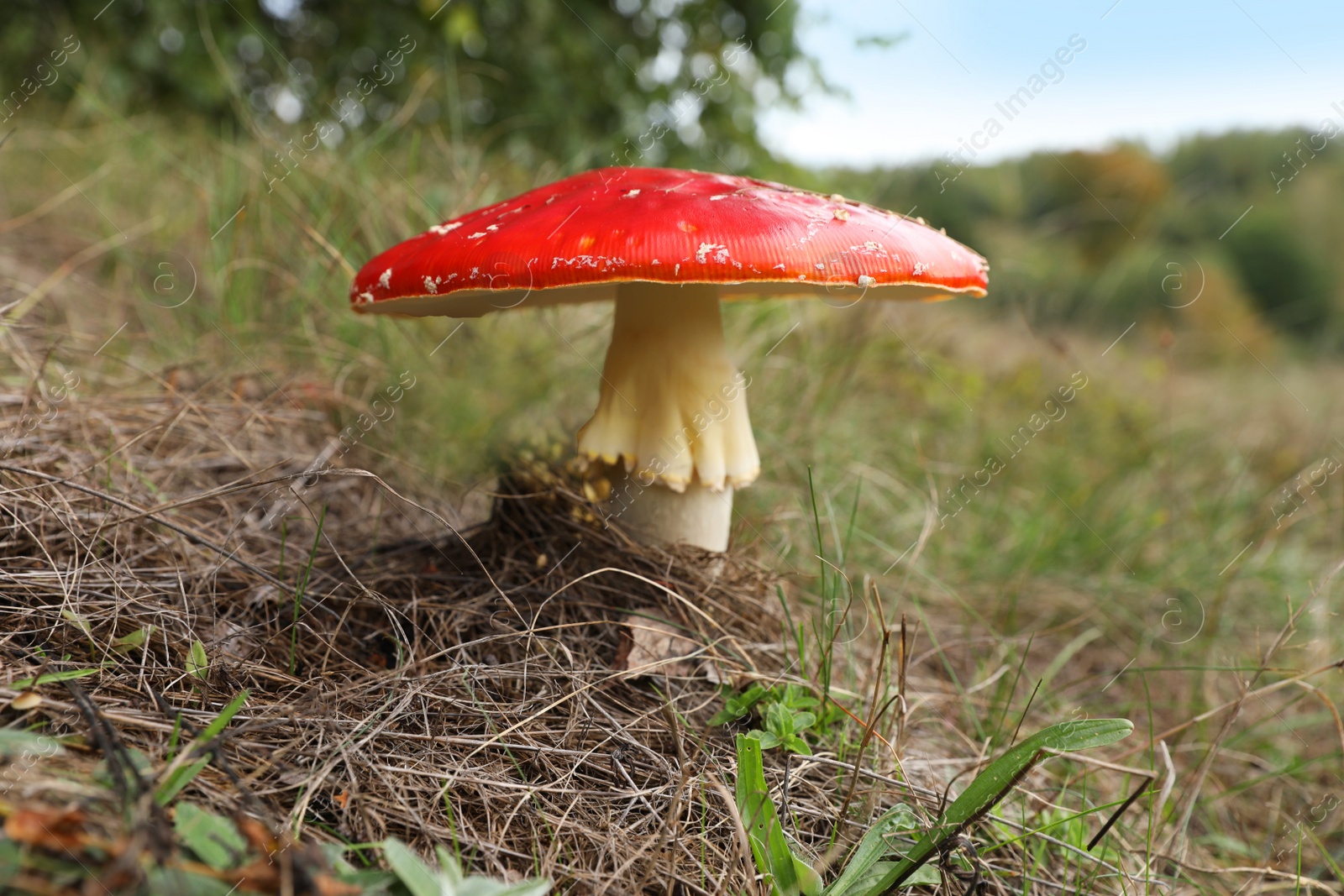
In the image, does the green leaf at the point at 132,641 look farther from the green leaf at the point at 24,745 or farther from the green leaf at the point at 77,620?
the green leaf at the point at 24,745

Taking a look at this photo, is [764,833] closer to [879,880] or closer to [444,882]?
[879,880]

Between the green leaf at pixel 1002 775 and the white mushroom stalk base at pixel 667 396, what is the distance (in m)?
0.93

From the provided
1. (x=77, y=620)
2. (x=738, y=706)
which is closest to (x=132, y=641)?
(x=77, y=620)

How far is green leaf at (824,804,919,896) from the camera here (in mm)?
1273

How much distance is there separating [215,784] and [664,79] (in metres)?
5.62

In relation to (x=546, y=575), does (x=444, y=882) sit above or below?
above

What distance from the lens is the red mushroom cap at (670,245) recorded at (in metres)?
1.45

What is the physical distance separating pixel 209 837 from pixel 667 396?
1.32 m

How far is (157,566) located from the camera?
5.66ft

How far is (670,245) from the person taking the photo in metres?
1.45

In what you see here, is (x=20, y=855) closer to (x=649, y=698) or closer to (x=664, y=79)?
(x=649, y=698)

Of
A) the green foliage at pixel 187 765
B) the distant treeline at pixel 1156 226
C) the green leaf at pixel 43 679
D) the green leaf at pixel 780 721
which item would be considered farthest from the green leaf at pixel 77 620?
the distant treeline at pixel 1156 226

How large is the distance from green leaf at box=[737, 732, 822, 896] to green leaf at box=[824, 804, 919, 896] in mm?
55

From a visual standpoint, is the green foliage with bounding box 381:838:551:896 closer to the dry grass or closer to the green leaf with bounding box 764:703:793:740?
the dry grass
